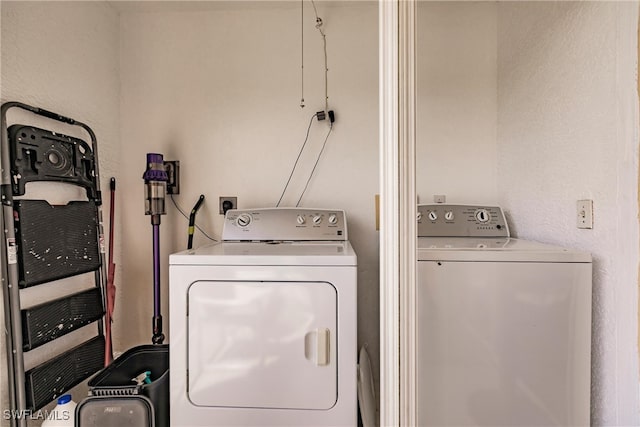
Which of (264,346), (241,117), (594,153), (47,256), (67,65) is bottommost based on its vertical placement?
(264,346)

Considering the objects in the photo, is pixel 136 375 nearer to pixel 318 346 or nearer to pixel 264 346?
pixel 264 346

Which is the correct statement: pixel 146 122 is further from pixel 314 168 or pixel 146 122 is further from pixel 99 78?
pixel 314 168

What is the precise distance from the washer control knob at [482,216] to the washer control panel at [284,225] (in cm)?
72

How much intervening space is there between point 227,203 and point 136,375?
1.04 metres

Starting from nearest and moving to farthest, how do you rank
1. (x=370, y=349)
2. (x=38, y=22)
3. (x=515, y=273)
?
(x=515, y=273) < (x=38, y=22) < (x=370, y=349)

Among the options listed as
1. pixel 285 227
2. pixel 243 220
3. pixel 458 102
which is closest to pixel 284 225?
pixel 285 227

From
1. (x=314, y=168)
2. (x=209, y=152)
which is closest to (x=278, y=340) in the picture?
(x=314, y=168)

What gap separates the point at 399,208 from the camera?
73 cm

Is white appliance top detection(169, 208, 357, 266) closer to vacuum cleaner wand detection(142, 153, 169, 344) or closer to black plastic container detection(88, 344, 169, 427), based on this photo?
vacuum cleaner wand detection(142, 153, 169, 344)

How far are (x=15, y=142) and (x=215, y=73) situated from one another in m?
1.12

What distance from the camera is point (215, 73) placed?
2086 millimetres

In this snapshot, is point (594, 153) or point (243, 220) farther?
point (243, 220)

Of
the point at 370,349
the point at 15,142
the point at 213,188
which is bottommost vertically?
the point at 370,349

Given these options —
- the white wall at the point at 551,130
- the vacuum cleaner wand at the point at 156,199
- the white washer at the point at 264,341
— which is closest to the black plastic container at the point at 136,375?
the vacuum cleaner wand at the point at 156,199
